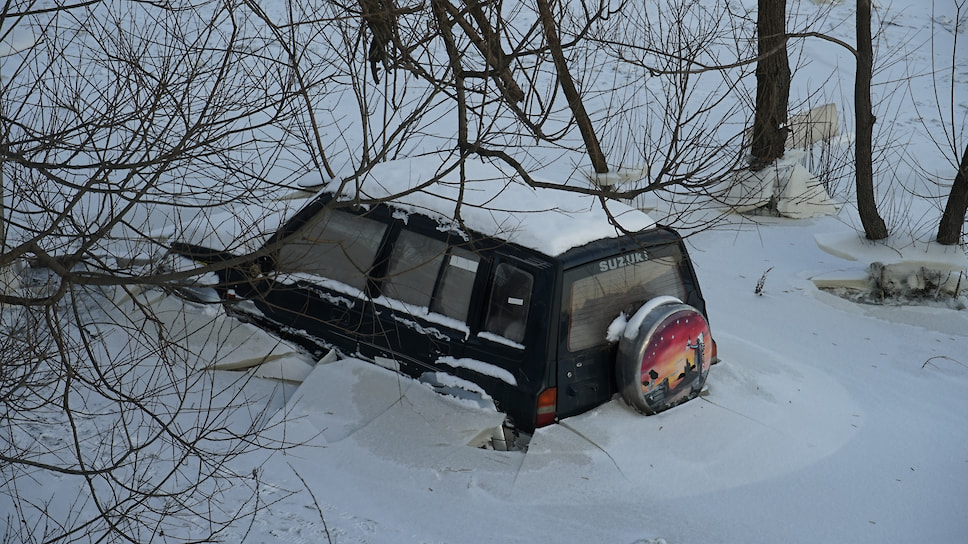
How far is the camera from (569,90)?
26.9ft

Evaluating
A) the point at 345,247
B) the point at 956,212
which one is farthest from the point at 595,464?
the point at 956,212

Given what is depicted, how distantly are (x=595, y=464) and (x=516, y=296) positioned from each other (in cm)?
101

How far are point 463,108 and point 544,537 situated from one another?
2.18m

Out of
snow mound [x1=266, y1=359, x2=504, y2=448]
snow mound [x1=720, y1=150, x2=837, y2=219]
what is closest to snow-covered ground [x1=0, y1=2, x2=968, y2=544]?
snow mound [x1=266, y1=359, x2=504, y2=448]

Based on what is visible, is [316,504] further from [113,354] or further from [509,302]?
[113,354]

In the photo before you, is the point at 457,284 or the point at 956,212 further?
the point at 956,212

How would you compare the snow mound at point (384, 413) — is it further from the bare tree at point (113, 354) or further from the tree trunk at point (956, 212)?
the tree trunk at point (956, 212)

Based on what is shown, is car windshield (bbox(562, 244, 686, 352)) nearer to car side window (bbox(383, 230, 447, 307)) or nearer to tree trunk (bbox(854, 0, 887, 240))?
car side window (bbox(383, 230, 447, 307))

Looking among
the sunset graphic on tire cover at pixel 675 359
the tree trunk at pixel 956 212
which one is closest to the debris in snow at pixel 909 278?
the tree trunk at pixel 956 212

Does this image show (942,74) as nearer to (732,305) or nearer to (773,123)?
(773,123)

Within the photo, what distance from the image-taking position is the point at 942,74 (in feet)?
59.0

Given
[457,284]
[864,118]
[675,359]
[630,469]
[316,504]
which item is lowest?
[630,469]

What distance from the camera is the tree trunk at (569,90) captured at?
487 cm

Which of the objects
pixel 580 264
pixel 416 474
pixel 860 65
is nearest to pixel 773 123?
pixel 860 65
